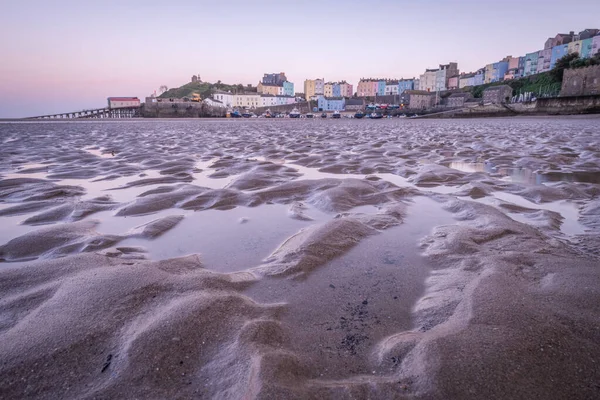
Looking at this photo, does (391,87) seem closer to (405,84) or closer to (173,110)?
(405,84)

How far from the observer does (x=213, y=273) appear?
2.11 metres

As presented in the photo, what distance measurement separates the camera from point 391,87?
142 meters

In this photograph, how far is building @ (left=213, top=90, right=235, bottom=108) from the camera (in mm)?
127062

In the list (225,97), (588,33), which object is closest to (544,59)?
(588,33)

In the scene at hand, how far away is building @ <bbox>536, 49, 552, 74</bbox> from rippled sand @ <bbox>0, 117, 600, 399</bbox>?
127 meters

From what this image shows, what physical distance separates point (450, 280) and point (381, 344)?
81 centimetres

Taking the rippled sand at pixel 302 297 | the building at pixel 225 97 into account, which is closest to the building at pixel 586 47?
the building at pixel 225 97

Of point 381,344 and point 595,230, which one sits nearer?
point 381,344

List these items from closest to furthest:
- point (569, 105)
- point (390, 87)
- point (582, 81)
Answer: point (569, 105) → point (582, 81) → point (390, 87)

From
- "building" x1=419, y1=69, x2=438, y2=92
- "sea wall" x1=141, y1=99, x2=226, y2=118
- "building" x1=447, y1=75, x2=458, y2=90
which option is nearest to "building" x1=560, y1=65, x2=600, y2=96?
"sea wall" x1=141, y1=99, x2=226, y2=118

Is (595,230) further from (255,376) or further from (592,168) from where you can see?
(592,168)

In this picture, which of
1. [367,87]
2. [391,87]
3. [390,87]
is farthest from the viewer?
[367,87]

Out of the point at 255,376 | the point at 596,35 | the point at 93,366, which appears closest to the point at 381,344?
→ the point at 255,376

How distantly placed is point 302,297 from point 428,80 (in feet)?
496
